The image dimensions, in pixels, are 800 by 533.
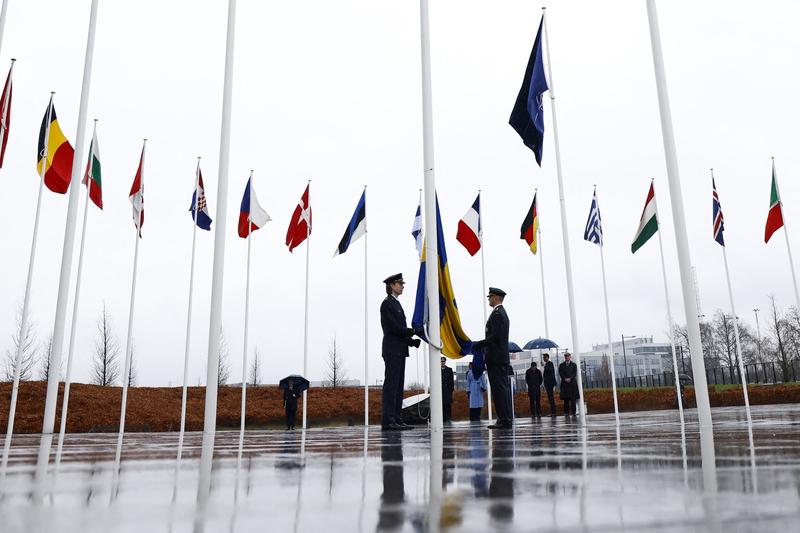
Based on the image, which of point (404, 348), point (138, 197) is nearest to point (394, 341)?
point (404, 348)

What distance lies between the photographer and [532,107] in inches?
424

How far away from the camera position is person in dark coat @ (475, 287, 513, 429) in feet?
28.7

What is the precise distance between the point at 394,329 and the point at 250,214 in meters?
10.0

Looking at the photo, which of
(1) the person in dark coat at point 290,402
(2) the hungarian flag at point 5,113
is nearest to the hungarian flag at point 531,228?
(1) the person in dark coat at point 290,402

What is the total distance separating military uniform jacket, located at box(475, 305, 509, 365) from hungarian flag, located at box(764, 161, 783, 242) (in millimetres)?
14910

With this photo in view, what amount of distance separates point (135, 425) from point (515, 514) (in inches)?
857

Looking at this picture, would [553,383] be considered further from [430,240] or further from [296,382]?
[430,240]

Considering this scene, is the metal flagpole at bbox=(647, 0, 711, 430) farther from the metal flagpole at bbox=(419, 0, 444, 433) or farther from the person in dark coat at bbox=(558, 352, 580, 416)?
the person in dark coat at bbox=(558, 352, 580, 416)

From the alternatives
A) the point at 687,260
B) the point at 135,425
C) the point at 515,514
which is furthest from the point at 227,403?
the point at 515,514

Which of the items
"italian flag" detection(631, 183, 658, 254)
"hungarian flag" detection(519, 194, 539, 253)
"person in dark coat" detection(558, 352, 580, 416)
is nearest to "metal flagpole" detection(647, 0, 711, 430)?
"italian flag" detection(631, 183, 658, 254)

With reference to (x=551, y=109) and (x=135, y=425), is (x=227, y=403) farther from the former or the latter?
(x=551, y=109)

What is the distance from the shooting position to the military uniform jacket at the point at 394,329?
8.72 m

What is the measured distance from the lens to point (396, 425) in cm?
928

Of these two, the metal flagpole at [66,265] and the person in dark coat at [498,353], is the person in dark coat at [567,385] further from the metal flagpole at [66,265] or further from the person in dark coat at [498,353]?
the metal flagpole at [66,265]
